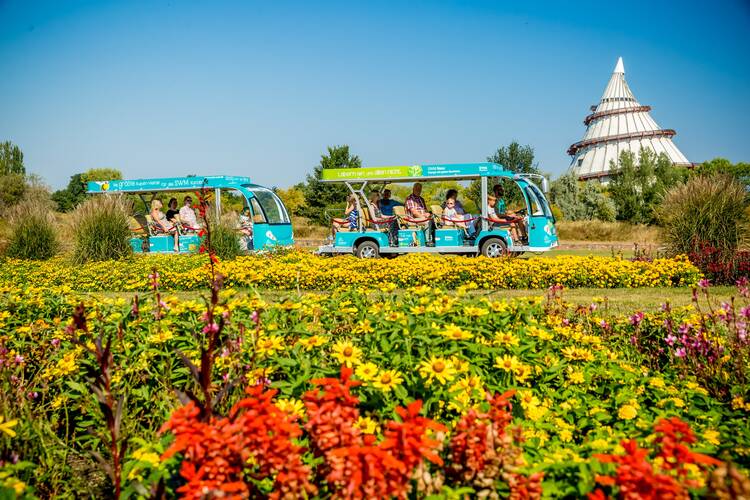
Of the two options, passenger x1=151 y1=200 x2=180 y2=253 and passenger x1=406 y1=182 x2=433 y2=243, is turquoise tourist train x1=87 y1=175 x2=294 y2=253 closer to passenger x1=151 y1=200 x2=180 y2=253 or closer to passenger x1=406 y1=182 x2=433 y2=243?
passenger x1=151 y1=200 x2=180 y2=253

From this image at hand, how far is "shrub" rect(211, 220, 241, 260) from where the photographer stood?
11.2m

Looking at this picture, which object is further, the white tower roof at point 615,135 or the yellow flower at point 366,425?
the white tower roof at point 615,135

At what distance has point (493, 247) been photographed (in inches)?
502

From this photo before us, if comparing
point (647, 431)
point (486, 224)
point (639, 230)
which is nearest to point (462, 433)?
point (647, 431)

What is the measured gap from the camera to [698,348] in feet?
11.6

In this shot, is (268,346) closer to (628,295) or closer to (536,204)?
(628,295)

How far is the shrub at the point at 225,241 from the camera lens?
1117 cm

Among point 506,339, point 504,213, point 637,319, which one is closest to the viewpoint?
point 506,339

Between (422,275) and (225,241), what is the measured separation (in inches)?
194

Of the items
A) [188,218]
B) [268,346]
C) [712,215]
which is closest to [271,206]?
[188,218]

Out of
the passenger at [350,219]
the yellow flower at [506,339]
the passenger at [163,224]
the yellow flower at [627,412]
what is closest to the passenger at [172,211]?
the passenger at [163,224]

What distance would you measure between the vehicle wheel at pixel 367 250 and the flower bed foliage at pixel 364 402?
9.21 m

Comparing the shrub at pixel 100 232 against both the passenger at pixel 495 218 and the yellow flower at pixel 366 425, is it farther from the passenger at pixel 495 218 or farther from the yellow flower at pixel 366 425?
the yellow flower at pixel 366 425

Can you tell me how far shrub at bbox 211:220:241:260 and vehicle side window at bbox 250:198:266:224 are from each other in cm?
280
